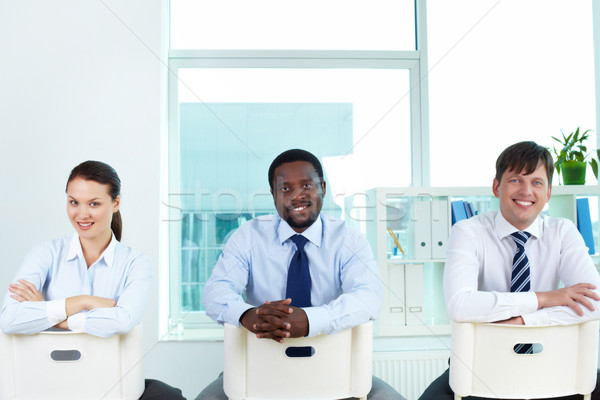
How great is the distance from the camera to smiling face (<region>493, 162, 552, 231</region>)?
1.81m

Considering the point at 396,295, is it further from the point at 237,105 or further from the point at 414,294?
the point at 237,105

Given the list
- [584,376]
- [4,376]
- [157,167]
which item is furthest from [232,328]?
[157,167]

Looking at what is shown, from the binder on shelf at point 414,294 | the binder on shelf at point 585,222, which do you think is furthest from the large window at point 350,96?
the binder on shelf at point 585,222

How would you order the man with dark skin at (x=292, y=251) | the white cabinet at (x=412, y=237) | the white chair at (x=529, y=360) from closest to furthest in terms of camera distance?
the white chair at (x=529, y=360) → the man with dark skin at (x=292, y=251) → the white cabinet at (x=412, y=237)

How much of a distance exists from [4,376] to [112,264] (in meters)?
0.57

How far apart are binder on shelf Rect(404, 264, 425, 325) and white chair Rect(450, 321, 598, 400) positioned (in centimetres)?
146

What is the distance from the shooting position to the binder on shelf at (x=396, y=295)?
2.78 metres

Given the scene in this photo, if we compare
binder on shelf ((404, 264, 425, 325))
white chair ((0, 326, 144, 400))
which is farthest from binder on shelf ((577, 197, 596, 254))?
white chair ((0, 326, 144, 400))

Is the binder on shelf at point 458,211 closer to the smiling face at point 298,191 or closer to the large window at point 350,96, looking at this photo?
the large window at point 350,96

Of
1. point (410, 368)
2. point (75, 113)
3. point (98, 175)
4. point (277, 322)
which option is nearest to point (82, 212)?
point (98, 175)

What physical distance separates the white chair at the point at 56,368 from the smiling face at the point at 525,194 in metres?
1.49

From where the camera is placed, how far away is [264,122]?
3141 mm

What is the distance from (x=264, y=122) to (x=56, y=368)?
6.85 ft

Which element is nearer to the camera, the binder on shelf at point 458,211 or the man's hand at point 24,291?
the man's hand at point 24,291
